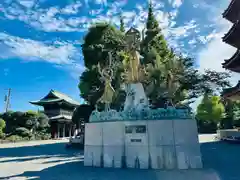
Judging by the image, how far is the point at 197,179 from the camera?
6.43 meters

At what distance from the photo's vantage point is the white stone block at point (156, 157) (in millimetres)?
8094

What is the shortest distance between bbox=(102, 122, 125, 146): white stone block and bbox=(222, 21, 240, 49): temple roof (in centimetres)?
601

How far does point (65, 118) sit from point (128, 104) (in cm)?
2586

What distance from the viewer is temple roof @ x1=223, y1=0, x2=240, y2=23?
1048 cm

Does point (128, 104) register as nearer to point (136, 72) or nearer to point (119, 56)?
point (136, 72)

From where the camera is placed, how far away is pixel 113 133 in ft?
29.4

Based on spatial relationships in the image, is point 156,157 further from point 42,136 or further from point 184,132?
point 42,136

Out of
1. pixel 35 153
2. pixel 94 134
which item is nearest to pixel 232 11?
pixel 94 134

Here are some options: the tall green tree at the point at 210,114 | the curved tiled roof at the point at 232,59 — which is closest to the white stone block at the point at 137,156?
the curved tiled roof at the point at 232,59

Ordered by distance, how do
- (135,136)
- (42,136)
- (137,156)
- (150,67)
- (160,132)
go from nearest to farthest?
(160,132) → (137,156) → (135,136) → (150,67) → (42,136)

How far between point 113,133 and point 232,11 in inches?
330

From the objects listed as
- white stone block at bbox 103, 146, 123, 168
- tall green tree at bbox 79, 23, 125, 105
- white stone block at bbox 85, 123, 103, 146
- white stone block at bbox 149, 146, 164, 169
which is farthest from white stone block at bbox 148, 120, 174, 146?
tall green tree at bbox 79, 23, 125, 105

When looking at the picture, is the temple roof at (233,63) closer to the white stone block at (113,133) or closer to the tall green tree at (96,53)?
the white stone block at (113,133)

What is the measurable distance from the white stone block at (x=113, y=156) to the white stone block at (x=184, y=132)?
224cm
